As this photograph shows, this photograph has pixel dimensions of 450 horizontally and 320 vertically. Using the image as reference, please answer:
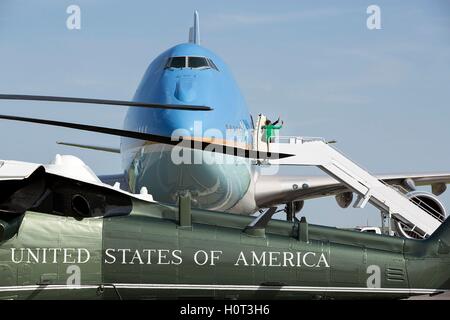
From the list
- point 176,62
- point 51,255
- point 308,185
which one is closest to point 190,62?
point 176,62

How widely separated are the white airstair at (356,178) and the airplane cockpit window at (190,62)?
106 inches

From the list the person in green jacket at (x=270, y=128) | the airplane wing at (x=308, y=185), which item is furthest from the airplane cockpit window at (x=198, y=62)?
the airplane wing at (x=308, y=185)

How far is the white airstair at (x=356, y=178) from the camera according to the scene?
2520 cm

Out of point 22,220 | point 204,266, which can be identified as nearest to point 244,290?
point 204,266

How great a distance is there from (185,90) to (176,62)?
5.15 ft

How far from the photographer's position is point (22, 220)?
1035cm

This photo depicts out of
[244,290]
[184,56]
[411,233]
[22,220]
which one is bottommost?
[411,233]

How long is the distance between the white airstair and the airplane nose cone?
2.83m

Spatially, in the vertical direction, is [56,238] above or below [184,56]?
below

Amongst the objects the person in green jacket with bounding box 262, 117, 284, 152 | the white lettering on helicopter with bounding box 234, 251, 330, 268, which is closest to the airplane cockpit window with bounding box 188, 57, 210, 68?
the person in green jacket with bounding box 262, 117, 284, 152

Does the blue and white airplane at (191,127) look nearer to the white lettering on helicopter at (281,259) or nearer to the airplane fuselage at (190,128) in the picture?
the airplane fuselage at (190,128)

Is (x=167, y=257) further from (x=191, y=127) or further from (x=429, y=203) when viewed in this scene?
(x=429, y=203)

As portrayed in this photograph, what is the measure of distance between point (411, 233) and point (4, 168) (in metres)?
17.1
